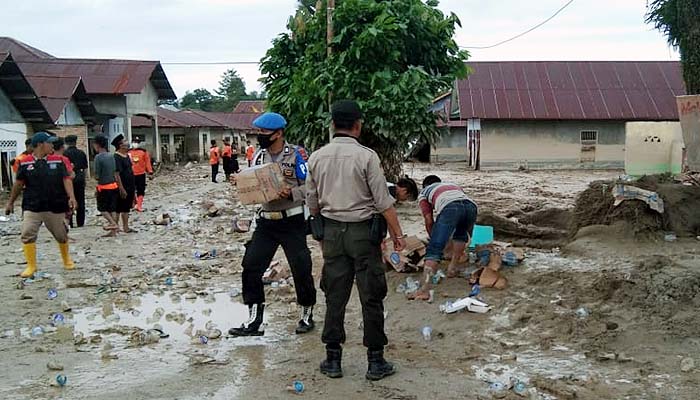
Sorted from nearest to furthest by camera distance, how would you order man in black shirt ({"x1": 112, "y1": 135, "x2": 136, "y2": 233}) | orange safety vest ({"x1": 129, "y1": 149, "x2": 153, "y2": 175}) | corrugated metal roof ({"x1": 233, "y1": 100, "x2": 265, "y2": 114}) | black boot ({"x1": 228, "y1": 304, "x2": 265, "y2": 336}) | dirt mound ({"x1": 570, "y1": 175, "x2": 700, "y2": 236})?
black boot ({"x1": 228, "y1": 304, "x2": 265, "y2": 336}) → dirt mound ({"x1": 570, "y1": 175, "x2": 700, "y2": 236}) → man in black shirt ({"x1": 112, "y1": 135, "x2": 136, "y2": 233}) → orange safety vest ({"x1": 129, "y1": 149, "x2": 153, "y2": 175}) → corrugated metal roof ({"x1": 233, "y1": 100, "x2": 265, "y2": 114})

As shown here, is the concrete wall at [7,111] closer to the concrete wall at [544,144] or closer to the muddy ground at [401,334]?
the muddy ground at [401,334]

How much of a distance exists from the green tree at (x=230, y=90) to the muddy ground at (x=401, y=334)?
3674 inches

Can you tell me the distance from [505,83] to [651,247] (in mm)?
26154

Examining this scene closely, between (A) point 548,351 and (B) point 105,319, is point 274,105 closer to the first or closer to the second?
(B) point 105,319

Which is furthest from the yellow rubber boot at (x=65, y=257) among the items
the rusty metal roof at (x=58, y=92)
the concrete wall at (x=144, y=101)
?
the concrete wall at (x=144, y=101)

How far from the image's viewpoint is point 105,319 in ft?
21.0

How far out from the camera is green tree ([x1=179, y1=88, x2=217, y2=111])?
100519 mm

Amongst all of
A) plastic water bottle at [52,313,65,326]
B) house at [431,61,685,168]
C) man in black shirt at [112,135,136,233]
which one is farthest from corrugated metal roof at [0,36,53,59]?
plastic water bottle at [52,313,65,326]

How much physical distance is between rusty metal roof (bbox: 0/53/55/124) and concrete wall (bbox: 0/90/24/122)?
112 mm

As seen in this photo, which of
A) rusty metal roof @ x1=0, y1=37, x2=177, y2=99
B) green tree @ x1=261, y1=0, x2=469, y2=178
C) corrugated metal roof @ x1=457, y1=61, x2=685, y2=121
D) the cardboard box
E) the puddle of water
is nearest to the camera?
the cardboard box

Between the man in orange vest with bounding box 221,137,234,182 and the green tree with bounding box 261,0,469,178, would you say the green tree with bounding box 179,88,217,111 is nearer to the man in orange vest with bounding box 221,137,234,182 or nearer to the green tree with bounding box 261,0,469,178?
the man in orange vest with bounding box 221,137,234,182

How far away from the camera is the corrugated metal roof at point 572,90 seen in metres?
31.1

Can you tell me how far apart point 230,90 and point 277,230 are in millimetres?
102336

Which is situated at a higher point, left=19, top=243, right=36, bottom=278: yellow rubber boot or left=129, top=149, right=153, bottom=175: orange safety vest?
left=129, top=149, right=153, bottom=175: orange safety vest
